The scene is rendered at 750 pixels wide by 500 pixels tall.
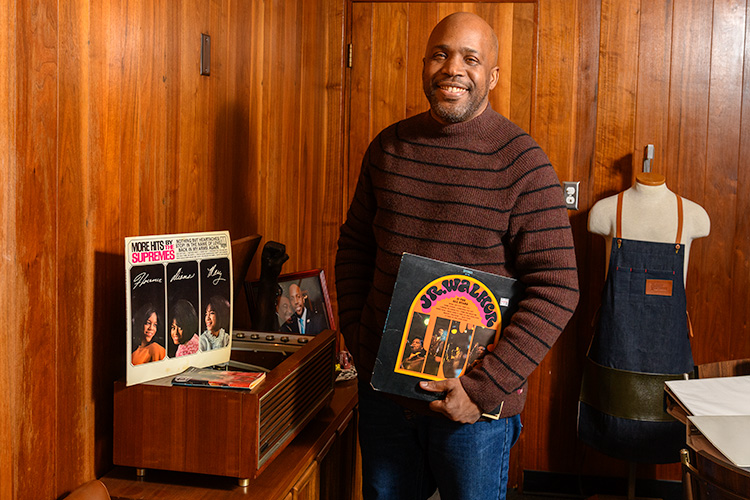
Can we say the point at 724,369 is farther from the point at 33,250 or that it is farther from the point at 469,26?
the point at 33,250

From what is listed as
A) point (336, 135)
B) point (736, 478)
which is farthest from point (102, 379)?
point (336, 135)

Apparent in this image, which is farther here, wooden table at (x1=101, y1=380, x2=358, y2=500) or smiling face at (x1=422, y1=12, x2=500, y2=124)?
smiling face at (x1=422, y1=12, x2=500, y2=124)

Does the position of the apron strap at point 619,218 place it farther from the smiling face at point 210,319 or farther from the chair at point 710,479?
the smiling face at point 210,319

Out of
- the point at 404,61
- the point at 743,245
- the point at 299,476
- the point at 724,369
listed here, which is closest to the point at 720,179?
the point at 743,245

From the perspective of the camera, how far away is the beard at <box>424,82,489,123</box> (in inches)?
59.4

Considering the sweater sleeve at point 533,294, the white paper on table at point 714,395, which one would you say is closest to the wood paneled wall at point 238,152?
the sweater sleeve at point 533,294

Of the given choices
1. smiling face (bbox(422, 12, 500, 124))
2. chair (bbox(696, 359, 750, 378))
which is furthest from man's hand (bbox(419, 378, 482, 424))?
chair (bbox(696, 359, 750, 378))

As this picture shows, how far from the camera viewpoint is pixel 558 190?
1.48 metres

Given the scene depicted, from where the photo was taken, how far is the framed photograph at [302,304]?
2.13 m

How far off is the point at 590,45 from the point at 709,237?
0.95 m

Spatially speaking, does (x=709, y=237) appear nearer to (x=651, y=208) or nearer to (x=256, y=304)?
(x=651, y=208)

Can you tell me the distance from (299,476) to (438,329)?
0.44 m

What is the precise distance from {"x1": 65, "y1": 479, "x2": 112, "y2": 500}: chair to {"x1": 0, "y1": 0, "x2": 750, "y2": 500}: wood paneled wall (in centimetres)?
7

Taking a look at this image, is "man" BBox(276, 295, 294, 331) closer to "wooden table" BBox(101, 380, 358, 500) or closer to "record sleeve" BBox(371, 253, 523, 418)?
"wooden table" BBox(101, 380, 358, 500)
